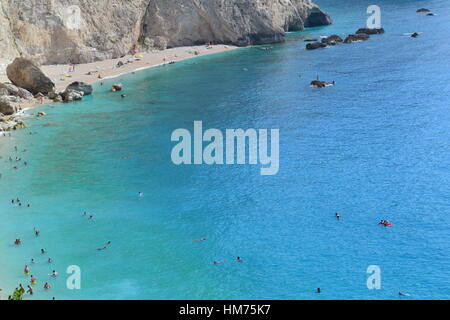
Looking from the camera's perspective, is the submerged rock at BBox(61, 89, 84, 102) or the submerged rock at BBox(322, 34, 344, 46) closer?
the submerged rock at BBox(61, 89, 84, 102)

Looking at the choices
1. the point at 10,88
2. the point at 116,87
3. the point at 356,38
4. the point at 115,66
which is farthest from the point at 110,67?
the point at 356,38

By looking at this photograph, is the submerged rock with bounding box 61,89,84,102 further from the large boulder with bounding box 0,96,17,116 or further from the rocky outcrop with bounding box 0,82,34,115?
the large boulder with bounding box 0,96,17,116

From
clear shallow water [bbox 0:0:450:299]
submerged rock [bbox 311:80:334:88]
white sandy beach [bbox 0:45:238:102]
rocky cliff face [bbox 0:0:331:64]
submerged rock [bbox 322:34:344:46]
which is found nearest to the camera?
clear shallow water [bbox 0:0:450:299]

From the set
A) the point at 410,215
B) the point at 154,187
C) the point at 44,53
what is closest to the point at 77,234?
the point at 154,187

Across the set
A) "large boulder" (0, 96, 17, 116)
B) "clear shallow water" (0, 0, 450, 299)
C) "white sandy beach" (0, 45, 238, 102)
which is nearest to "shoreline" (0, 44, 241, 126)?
"white sandy beach" (0, 45, 238, 102)

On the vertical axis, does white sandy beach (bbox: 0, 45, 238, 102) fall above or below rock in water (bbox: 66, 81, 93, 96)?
above

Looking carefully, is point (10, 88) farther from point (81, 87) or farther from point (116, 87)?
point (116, 87)
